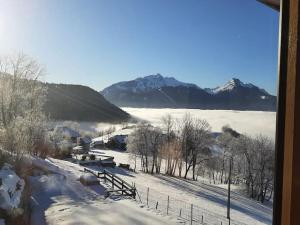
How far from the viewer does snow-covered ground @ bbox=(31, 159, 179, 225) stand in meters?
2.41

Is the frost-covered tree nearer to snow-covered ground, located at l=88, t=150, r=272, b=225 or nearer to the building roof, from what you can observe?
snow-covered ground, located at l=88, t=150, r=272, b=225

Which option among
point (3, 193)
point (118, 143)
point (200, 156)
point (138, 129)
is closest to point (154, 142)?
point (138, 129)

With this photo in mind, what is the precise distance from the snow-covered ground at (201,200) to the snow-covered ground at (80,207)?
66cm

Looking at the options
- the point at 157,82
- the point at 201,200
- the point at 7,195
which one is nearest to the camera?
the point at 7,195

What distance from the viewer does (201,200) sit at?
19.2 feet

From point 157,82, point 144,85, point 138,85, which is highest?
point 157,82

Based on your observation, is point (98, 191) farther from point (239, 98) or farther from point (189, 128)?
point (189, 128)

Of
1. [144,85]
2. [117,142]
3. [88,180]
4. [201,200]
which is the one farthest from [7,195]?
[144,85]

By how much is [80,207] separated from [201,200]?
3.40 metres

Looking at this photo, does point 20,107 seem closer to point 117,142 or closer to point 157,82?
point 117,142

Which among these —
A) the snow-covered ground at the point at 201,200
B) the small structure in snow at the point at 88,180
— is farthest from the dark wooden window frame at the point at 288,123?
the small structure in snow at the point at 88,180

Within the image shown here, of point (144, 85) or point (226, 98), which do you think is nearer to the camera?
point (226, 98)

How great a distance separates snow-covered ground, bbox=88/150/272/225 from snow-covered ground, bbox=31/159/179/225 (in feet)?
2.17

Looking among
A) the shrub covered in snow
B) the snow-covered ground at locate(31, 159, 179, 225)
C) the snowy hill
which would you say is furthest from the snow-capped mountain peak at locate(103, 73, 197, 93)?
the shrub covered in snow
